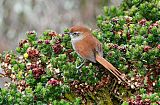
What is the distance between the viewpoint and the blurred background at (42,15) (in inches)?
295

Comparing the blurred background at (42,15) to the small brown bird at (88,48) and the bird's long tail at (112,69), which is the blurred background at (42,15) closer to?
the small brown bird at (88,48)

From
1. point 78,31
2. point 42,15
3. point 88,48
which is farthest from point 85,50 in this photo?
point 42,15

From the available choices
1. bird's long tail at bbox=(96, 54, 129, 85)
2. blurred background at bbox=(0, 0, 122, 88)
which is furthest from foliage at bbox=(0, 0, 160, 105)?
blurred background at bbox=(0, 0, 122, 88)

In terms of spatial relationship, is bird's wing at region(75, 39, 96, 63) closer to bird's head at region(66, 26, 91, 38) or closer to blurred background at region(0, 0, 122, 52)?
bird's head at region(66, 26, 91, 38)

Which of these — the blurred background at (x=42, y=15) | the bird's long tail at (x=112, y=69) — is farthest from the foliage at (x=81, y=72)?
the blurred background at (x=42, y=15)

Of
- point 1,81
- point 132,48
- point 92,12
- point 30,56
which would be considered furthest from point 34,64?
point 1,81

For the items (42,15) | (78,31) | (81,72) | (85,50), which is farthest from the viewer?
(42,15)

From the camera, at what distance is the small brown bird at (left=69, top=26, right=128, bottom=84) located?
439 centimetres

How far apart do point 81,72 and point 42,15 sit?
11.5 ft

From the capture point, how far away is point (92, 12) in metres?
7.53

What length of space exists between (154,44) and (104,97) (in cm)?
63

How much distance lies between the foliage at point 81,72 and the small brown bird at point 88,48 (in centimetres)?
6

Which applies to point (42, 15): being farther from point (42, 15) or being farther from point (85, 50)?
point (85, 50)

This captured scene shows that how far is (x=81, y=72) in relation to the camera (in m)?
4.35
